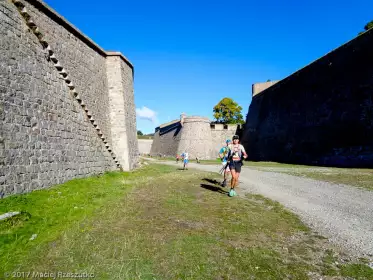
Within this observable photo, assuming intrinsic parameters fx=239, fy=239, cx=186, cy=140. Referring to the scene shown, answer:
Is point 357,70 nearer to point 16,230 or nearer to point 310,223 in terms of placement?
point 310,223

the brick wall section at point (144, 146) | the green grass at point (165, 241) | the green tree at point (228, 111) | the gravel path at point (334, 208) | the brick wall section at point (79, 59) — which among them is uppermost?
the green tree at point (228, 111)

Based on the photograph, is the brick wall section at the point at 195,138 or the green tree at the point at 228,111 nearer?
the brick wall section at the point at 195,138

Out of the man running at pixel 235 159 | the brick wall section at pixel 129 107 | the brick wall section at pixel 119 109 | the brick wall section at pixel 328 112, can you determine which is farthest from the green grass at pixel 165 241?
the brick wall section at pixel 328 112

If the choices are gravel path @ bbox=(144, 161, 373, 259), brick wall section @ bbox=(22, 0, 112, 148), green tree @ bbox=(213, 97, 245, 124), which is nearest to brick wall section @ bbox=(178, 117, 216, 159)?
green tree @ bbox=(213, 97, 245, 124)

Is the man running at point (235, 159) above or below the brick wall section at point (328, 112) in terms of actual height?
below

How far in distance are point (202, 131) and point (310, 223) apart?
37.1 metres

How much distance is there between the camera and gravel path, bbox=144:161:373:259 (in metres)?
4.11

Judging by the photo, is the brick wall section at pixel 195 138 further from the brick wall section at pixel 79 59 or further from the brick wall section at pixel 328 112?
the brick wall section at pixel 79 59

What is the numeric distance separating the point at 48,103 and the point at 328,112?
21.7 meters

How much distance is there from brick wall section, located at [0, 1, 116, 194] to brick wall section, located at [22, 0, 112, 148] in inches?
47.2

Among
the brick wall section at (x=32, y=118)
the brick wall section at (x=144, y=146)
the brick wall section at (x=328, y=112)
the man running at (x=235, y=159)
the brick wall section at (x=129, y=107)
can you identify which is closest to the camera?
the brick wall section at (x=32, y=118)

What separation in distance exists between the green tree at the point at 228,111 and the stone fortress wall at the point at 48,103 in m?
47.7

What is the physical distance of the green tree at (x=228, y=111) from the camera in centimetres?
6038

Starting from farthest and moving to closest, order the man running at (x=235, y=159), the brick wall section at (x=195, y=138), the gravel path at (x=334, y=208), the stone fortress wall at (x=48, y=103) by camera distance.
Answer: the brick wall section at (x=195, y=138), the man running at (x=235, y=159), the stone fortress wall at (x=48, y=103), the gravel path at (x=334, y=208)
